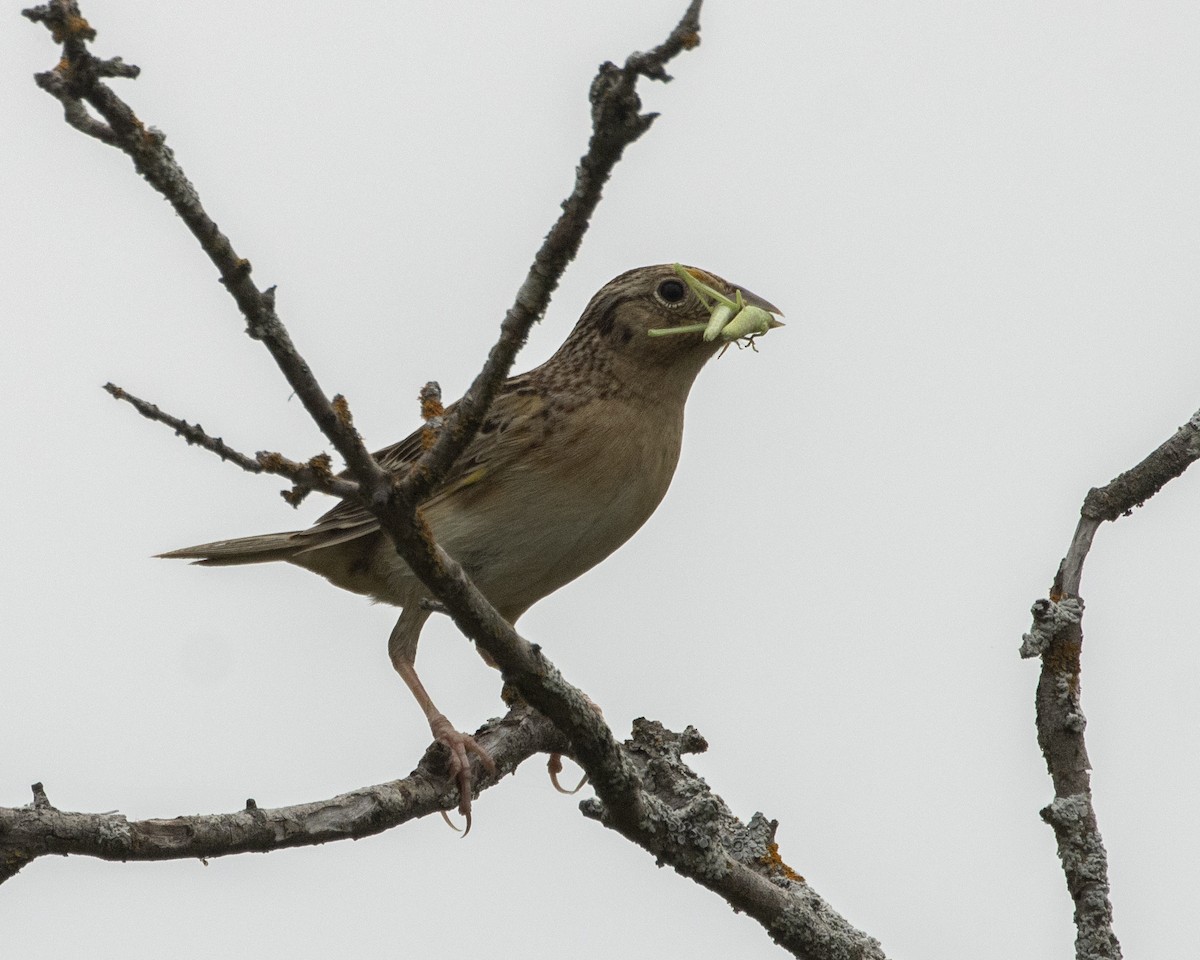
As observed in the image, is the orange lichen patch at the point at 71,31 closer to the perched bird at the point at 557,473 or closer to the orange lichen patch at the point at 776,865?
the perched bird at the point at 557,473

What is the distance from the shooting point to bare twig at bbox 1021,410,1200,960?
5281 millimetres

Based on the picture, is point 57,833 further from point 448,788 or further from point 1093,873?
point 1093,873

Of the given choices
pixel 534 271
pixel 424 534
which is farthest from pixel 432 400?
pixel 534 271

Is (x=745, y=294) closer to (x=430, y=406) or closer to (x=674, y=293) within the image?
(x=674, y=293)

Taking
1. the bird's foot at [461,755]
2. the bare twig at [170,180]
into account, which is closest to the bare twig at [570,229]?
the bare twig at [170,180]

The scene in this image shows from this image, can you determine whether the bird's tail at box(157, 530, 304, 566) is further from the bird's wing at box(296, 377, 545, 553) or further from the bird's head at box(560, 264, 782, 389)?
the bird's head at box(560, 264, 782, 389)

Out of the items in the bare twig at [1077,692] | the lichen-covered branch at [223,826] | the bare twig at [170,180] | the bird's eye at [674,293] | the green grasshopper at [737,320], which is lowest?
the bare twig at [1077,692]

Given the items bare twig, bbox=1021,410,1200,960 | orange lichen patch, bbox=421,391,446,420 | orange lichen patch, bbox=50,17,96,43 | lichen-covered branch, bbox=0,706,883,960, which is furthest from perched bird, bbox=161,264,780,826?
orange lichen patch, bbox=50,17,96,43

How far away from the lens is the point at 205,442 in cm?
372

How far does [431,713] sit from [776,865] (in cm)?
172

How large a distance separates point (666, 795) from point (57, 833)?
2.70 metres

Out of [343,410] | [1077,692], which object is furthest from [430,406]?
[1077,692]

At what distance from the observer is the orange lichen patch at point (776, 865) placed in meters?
6.05

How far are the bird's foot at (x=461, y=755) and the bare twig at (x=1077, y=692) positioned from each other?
6.97 feet
